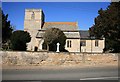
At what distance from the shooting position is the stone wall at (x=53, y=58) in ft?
88.2

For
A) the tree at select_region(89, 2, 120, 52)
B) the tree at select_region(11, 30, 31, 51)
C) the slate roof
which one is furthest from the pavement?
the slate roof

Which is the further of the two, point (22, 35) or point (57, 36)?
point (57, 36)

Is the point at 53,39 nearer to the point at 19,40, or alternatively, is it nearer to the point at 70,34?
the point at 19,40

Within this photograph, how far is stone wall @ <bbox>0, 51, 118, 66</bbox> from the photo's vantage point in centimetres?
2688

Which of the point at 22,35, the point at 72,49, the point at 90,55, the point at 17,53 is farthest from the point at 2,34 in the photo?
the point at 72,49

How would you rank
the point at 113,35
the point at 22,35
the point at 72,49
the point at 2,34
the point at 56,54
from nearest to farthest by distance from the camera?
1. the point at 56,54
2. the point at 113,35
3. the point at 2,34
4. the point at 22,35
5. the point at 72,49

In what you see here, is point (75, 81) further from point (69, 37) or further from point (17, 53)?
point (69, 37)

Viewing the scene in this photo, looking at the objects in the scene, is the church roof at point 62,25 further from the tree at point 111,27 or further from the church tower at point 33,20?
the tree at point 111,27

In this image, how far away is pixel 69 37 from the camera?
69.5m

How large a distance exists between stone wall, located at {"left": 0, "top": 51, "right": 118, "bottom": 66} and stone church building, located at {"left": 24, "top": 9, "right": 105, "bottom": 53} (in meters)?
36.6

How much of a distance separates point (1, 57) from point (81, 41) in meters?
45.6

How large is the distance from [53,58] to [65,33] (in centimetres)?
4400

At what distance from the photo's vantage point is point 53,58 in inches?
1101

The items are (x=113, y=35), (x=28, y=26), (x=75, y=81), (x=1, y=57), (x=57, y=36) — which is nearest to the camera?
(x=75, y=81)
